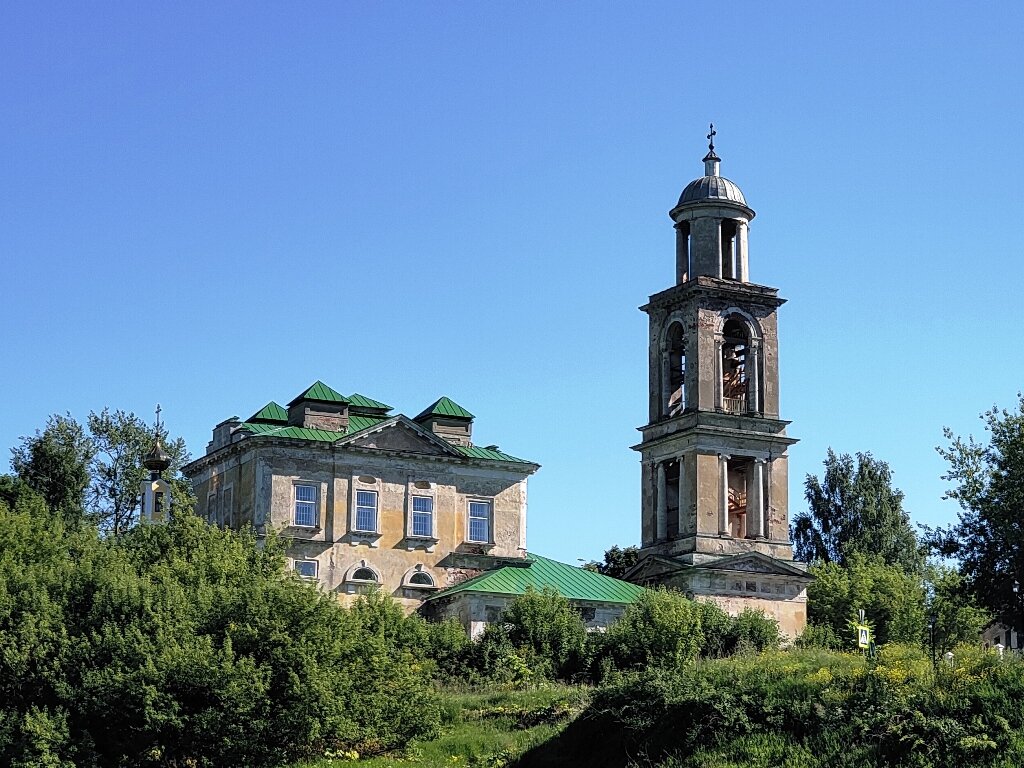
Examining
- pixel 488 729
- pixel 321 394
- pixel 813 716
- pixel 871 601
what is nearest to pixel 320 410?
pixel 321 394

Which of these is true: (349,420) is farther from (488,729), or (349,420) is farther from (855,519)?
(855,519)

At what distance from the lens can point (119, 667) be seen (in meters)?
35.6

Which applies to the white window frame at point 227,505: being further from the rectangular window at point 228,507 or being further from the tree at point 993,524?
the tree at point 993,524

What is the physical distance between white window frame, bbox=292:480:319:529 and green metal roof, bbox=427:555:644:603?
4.37m

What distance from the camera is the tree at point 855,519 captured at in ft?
258

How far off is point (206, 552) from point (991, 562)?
2249cm

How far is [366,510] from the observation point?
5559 cm

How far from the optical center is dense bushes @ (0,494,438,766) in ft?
116

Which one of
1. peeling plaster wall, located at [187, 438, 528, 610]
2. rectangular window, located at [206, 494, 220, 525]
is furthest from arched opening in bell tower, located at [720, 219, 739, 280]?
rectangular window, located at [206, 494, 220, 525]

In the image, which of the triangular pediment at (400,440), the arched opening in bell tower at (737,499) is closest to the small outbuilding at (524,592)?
the triangular pediment at (400,440)

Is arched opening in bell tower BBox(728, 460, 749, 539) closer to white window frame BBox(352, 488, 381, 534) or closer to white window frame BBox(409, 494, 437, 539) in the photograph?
white window frame BBox(409, 494, 437, 539)

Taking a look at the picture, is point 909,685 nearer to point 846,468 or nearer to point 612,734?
point 612,734

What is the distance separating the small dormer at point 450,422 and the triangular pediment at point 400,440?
1195 mm

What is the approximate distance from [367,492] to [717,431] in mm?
11984
